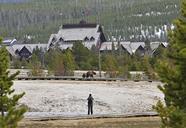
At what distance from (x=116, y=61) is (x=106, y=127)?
51.9 m

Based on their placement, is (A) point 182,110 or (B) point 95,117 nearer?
(A) point 182,110

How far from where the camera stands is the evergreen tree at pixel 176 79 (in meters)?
15.9

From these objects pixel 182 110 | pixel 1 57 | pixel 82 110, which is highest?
pixel 1 57

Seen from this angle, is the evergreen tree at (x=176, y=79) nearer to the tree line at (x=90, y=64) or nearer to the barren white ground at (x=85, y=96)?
the barren white ground at (x=85, y=96)

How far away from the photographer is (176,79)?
1642cm

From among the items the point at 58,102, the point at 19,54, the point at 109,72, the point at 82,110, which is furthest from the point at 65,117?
the point at 19,54

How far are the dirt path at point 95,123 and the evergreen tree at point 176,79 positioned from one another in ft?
54.5

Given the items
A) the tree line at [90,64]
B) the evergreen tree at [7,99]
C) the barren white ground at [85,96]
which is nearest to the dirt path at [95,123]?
the barren white ground at [85,96]

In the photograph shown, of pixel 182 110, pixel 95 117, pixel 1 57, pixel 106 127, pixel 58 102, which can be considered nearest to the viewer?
pixel 182 110

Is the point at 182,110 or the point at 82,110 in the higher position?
the point at 182,110

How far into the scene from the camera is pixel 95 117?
3475 centimetres

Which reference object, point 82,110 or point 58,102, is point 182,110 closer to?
point 82,110

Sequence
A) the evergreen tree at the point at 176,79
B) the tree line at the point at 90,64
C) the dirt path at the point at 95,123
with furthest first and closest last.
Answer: the tree line at the point at 90,64, the dirt path at the point at 95,123, the evergreen tree at the point at 176,79

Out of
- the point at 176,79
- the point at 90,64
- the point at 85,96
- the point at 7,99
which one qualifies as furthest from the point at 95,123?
the point at 90,64
